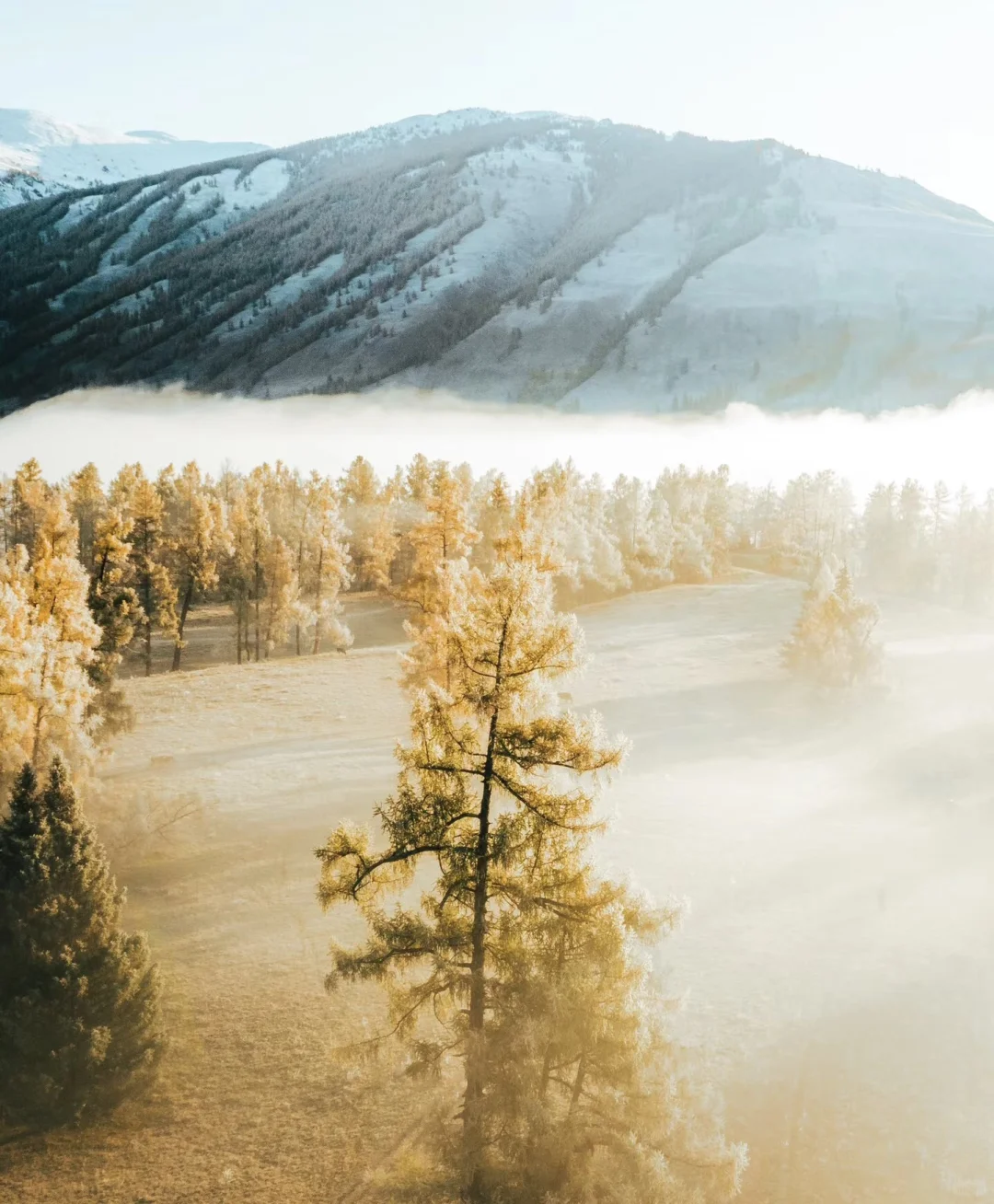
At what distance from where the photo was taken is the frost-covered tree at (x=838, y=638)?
166 feet

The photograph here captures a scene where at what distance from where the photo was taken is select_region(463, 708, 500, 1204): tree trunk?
1216cm

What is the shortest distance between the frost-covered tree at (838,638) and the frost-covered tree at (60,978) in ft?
147

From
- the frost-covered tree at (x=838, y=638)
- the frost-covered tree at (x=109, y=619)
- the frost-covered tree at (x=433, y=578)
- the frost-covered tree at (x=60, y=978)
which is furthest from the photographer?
the frost-covered tree at (x=838, y=638)

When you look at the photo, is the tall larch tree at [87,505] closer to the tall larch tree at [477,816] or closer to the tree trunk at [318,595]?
the tree trunk at [318,595]

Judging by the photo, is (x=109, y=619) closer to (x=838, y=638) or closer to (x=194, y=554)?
(x=194, y=554)

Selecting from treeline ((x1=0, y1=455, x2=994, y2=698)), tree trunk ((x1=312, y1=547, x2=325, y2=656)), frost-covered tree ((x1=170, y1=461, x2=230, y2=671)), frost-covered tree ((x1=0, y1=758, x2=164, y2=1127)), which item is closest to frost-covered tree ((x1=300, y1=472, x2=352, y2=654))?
tree trunk ((x1=312, y1=547, x2=325, y2=656))

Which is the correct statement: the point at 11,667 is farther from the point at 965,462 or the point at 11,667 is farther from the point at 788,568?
the point at 965,462

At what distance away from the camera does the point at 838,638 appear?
50906mm

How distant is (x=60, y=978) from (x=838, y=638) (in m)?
47.1

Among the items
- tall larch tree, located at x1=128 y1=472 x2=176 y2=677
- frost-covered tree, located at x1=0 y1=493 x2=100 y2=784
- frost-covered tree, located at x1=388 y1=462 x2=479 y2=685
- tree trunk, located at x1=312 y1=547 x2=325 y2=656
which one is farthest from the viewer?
tree trunk, located at x1=312 y1=547 x2=325 y2=656

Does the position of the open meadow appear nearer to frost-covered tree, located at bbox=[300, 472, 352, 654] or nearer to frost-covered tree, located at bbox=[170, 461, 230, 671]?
frost-covered tree, located at bbox=[300, 472, 352, 654]

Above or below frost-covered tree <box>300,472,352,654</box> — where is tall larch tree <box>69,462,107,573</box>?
above

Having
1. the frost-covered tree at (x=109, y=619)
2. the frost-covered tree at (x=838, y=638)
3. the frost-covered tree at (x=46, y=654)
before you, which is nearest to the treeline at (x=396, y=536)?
the frost-covered tree at (x=109, y=619)

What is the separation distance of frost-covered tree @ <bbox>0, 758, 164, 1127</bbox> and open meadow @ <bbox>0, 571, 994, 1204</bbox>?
3.02ft
